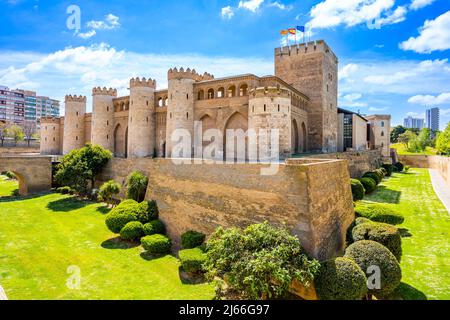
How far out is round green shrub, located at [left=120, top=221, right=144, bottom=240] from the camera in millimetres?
16766

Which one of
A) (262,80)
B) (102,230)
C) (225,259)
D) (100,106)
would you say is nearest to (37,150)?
(100,106)

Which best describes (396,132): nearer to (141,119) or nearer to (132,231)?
(141,119)

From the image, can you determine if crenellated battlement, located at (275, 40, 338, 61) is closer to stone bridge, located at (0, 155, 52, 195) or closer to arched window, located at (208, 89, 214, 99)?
arched window, located at (208, 89, 214, 99)

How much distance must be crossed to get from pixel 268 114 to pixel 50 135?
1499 inches

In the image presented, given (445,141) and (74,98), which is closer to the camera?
(74,98)

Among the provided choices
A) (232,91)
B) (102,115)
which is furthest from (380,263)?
(102,115)

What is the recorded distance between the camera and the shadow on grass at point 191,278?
12461 millimetres

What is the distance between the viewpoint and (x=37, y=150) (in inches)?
2119

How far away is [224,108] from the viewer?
2569 centimetres

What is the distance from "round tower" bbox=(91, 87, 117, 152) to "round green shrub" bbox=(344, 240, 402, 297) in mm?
32448

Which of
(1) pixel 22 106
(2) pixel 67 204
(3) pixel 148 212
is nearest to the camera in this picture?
(3) pixel 148 212

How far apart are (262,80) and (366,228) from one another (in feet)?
52.9

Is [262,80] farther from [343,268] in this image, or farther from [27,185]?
[27,185]

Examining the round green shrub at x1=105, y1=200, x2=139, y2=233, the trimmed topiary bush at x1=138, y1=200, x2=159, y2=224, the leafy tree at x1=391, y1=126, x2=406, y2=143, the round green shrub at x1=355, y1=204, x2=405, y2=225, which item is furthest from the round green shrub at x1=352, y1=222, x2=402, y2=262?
the leafy tree at x1=391, y1=126, x2=406, y2=143
